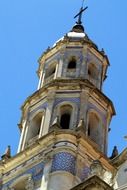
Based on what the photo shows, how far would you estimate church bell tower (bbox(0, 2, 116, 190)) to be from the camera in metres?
31.0

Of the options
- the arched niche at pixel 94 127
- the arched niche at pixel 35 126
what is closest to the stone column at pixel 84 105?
the arched niche at pixel 94 127

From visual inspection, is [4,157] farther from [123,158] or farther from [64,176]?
[123,158]

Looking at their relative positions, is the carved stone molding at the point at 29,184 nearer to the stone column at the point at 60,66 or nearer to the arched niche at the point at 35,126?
the arched niche at the point at 35,126

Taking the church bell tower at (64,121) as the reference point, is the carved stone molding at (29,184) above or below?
below

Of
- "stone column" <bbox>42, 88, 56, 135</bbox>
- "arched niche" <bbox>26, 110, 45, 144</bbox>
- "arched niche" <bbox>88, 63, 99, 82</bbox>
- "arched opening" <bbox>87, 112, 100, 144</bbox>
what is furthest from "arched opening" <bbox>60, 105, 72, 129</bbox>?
"arched niche" <bbox>88, 63, 99, 82</bbox>

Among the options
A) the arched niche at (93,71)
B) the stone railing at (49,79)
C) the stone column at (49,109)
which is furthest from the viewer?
the arched niche at (93,71)

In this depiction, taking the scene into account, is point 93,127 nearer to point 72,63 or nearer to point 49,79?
point 49,79

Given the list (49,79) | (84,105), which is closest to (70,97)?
(84,105)

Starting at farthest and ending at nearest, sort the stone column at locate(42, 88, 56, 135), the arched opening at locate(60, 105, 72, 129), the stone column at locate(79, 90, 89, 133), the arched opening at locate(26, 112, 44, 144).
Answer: the arched opening at locate(60, 105, 72, 129)
the arched opening at locate(26, 112, 44, 144)
the stone column at locate(79, 90, 89, 133)
the stone column at locate(42, 88, 56, 135)

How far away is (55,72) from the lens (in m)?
37.8

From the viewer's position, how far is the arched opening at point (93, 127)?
1383 inches

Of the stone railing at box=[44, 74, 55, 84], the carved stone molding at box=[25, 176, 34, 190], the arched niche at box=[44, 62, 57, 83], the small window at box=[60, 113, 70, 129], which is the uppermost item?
the arched niche at box=[44, 62, 57, 83]

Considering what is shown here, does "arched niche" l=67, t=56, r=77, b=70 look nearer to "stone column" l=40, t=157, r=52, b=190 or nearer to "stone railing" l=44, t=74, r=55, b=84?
"stone railing" l=44, t=74, r=55, b=84

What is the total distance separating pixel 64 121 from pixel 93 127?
143cm
